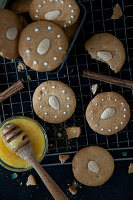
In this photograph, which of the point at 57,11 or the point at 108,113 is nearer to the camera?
the point at 57,11

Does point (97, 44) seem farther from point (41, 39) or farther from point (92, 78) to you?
point (41, 39)

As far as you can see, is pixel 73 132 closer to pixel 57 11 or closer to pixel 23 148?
pixel 23 148

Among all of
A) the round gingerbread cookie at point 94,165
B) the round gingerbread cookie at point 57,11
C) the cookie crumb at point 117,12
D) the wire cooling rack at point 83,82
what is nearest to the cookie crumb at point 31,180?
the wire cooling rack at point 83,82

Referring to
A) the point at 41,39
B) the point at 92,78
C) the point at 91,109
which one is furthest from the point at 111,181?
the point at 41,39

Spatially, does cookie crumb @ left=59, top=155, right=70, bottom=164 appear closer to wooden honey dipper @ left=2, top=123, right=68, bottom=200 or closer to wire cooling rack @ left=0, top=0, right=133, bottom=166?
wire cooling rack @ left=0, top=0, right=133, bottom=166

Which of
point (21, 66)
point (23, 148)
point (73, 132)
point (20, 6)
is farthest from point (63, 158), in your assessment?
point (20, 6)

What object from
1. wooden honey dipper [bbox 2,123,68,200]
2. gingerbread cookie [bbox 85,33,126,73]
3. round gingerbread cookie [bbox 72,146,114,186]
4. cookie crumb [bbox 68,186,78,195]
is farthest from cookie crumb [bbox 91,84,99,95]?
cookie crumb [bbox 68,186,78,195]
